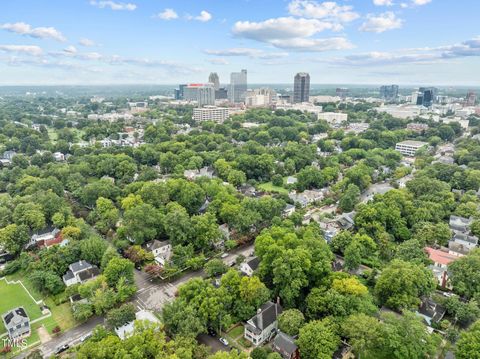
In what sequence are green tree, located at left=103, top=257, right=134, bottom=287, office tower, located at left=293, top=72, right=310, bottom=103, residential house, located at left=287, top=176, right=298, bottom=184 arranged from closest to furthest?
green tree, located at left=103, top=257, right=134, bottom=287 → residential house, located at left=287, top=176, right=298, bottom=184 → office tower, located at left=293, top=72, right=310, bottom=103

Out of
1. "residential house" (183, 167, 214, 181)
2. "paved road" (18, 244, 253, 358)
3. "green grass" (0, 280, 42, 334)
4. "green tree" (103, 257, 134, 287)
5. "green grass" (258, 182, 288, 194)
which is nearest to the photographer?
"paved road" (18, 244, 253, 358)

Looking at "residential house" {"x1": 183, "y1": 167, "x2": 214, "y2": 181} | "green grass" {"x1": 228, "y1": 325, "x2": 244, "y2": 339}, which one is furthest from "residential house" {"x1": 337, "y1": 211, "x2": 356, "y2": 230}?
"residential house" {"x1": 183, "y1": 167, "x2": 214, "y2": 181}

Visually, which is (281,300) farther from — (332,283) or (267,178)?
(267,178)

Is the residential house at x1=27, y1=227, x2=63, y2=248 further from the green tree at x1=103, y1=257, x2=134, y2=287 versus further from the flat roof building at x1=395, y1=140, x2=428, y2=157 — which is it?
the flat roof building at x1=395, y1=140, x2=428, y2=157

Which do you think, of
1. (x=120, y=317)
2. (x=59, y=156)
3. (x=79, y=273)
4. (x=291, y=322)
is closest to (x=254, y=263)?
(x=291, y=322)

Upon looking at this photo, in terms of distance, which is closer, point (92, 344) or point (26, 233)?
point (92, 344)

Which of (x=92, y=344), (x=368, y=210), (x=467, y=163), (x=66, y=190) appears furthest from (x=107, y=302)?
(x=467, y=163)

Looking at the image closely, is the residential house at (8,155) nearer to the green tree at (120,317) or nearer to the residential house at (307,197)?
the residential house at (307,197)

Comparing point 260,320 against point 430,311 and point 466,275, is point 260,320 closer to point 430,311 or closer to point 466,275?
point 430,311
